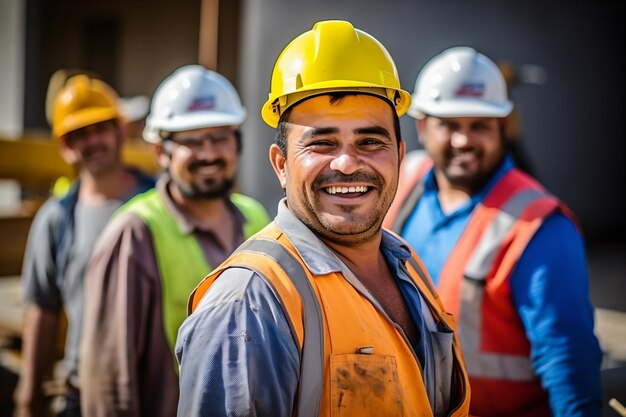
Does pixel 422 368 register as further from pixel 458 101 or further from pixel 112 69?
pixel 112 69

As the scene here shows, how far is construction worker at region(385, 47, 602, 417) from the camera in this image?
8.45 feet

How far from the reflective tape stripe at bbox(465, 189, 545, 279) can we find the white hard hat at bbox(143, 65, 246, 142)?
1.37 metres

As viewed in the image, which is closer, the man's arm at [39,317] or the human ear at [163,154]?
the human ear at [163,154]

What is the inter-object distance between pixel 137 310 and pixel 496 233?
1528 mm

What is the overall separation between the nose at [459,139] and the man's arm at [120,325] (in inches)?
57.5

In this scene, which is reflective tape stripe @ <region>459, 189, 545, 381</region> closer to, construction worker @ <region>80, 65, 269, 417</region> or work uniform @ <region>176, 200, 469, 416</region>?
work uniform @ <region>176, 200, 469, 416</region>

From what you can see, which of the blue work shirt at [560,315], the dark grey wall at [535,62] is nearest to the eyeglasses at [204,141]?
the blue work shirt at [560,315]

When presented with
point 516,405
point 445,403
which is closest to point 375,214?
point 445,403

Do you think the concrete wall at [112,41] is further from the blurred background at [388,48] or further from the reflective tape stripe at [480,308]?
the reflective tape stripe at [480,308]

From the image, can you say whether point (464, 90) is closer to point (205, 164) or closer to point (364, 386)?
point (205, 164)

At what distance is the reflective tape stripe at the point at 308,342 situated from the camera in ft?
5.17

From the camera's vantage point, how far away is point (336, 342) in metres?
1.64

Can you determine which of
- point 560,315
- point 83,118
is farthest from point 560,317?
point 83,118

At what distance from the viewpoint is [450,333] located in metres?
1.98
